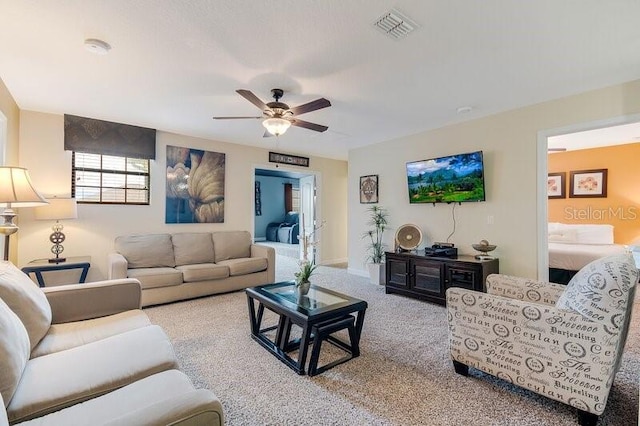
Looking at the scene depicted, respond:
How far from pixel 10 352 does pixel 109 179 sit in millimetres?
3633

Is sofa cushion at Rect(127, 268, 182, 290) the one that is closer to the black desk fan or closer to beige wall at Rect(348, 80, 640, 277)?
the black desk fan

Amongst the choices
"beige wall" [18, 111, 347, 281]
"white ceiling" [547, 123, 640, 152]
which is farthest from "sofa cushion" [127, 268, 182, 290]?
"white ceiling" [547, 123, 640, 152]

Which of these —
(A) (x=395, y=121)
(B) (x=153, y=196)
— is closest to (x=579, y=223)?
(A) (x=395, y=121)

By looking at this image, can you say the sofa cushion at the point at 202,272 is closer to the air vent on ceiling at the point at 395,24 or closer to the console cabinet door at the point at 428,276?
the console cabinet door at the point at 428,276

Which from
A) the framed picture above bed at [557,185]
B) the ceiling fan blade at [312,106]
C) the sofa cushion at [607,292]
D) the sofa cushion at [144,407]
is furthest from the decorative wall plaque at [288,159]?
the framed picture above bed at [557,185]

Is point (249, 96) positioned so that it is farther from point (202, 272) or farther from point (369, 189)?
point (369, 189)

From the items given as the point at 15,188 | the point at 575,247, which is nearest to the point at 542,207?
the point at 575,247

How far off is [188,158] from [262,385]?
3.87m

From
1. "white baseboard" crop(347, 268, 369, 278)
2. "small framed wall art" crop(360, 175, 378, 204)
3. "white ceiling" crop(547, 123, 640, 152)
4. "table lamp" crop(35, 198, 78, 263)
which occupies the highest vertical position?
"white ceiling" crop(547, 123, 640, 152)

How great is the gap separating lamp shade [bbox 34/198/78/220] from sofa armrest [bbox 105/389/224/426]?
139 inches

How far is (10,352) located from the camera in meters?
1.20

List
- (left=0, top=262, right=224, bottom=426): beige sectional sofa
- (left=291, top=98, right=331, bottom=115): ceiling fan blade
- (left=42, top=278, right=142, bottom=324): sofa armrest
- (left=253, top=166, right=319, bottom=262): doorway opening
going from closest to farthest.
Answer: (left=0, top=262, right=224, bottom=426): beige sectional sofa
(left=42, top=278, right=142, bottom=324): sofa armrest
(left=291, top=98, right=331, bottom=115): ceiling fan blade
(left=253, top=166, right=319, bottom=262): doorway opening

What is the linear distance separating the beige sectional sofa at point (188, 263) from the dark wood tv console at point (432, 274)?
6.22ft

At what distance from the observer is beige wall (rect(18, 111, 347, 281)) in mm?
3686
